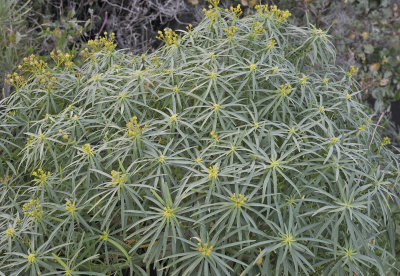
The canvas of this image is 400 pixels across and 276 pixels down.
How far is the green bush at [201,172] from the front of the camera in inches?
71.2

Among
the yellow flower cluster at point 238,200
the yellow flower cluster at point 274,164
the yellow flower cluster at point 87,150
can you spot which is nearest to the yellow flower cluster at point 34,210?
the yellow flower cluster at point 87,150

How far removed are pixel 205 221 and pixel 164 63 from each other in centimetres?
92

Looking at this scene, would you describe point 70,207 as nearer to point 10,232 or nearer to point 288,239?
point 10,232

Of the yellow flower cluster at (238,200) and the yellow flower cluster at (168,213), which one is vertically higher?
the yellow flower cluster at (238,200)

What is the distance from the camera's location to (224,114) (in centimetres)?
209

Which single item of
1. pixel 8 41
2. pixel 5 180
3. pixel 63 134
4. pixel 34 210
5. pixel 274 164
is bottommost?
pixel 8 41

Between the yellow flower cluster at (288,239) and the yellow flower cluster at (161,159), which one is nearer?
the yellow flower cluster at (288,239)

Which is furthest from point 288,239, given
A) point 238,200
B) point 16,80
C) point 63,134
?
point 16,80

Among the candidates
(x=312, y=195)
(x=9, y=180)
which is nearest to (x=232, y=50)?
(x=312, y=195)

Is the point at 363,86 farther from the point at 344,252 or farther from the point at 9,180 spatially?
the point at 9,180

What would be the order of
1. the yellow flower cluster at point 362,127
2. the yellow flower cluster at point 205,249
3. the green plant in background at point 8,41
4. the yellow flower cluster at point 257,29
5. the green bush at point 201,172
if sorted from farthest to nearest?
the green plant in background at point 8,41 < the yellow flower cluster at point 257,29 < the yellow flower cluster at point 362,127 < the green bush at point 201,172 < the yellow flower cluster at point 205,249

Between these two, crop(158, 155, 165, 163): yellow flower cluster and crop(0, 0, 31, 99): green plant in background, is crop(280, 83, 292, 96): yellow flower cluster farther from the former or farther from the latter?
crop(0, 0, 31, 99): green plant in background

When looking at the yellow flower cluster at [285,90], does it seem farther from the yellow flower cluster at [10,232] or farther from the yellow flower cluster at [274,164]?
the yellow flower cluster at [10,232]

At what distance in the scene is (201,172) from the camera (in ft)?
6.40
